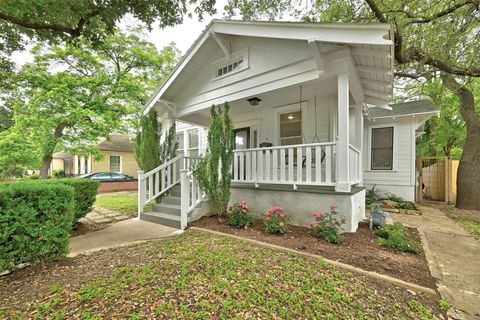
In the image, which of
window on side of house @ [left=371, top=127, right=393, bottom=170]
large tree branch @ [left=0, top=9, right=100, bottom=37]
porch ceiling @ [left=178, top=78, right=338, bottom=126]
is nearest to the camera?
large tree branch @ [left=0, top=9, right=100, bottom=37]

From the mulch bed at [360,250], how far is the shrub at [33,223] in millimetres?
2575

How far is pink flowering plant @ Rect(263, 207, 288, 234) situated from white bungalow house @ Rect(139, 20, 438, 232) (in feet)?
1.46

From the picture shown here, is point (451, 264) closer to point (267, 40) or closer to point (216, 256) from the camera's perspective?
point (216, 256)

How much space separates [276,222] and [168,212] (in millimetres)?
3030

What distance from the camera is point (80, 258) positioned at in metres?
3.29

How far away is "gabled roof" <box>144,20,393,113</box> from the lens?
352 centimetres

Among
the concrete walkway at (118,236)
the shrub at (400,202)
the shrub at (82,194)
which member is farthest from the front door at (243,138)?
the shrub at (400,202)

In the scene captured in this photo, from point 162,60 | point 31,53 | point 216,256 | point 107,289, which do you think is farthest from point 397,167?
point 31,53

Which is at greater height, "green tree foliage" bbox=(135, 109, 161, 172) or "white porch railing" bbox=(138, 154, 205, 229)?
"green tree foliage" bbox=(135, 109, 161, 172)

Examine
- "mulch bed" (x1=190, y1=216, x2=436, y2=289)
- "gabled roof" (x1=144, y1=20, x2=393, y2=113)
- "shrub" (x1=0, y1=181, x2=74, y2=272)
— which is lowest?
"mulch bed" (x1=190, y1=216, x2=436, y2=289)

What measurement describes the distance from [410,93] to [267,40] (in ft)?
47.3

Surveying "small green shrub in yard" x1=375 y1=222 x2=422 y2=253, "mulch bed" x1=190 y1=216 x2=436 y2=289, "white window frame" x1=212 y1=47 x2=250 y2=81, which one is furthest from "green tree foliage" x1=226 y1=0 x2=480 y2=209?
A: "small green shrub in yard" x1=375 y1=222 x2=422 y2=253

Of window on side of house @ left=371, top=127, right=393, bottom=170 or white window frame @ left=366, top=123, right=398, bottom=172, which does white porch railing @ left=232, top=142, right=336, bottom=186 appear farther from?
window on side of house @ left=371, top=127, right=393, bottom=170

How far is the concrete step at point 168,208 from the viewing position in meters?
5.45
